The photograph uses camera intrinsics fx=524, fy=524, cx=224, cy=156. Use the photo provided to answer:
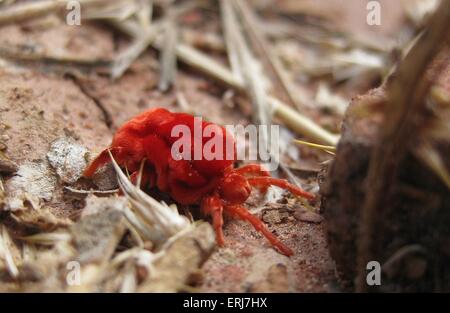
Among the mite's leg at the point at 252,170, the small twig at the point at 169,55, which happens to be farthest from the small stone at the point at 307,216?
the small twig at the point at 169,55

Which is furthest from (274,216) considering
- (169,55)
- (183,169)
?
(169,55)

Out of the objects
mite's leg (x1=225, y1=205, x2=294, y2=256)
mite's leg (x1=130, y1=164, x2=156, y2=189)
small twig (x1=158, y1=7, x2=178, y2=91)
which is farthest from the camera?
small twig (x1=158, y1=7, x2=178, y2=91)

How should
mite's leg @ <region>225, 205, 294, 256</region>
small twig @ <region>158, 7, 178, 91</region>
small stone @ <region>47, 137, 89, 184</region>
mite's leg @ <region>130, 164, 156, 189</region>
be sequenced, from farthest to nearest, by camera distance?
small twig @ <region>158, 7, 178, 91</region>
small stone @ <region>47, 137, 89, 184</region>
mite's leg @ <region>130, 164, 156, 189</region>
mite's leg @ <region>225, 205, 294, 256</region>

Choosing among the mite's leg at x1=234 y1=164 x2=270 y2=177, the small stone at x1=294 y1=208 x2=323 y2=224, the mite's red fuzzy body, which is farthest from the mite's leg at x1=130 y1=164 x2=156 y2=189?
the small stone at x1=294 y1=208 x2=323 y2=224

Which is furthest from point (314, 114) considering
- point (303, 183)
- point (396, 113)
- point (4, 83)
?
point (396, 113)

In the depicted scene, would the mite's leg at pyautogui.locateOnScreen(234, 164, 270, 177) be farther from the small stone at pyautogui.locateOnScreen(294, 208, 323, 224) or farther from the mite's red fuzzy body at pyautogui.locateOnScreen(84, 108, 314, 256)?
the small stone at pyautogui.locateOnScreen(294, 208, 323, 224)

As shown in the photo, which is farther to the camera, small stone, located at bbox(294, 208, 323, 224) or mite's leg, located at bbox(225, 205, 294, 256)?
small stone, located at bbox(294, 208, 323, 224)

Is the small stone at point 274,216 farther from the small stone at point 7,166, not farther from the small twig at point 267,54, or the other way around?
the small twig at point 267,54

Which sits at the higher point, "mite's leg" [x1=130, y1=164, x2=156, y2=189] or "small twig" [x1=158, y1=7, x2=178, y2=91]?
"small twig" [x1=158, y1=7, x2=178, y2=91]

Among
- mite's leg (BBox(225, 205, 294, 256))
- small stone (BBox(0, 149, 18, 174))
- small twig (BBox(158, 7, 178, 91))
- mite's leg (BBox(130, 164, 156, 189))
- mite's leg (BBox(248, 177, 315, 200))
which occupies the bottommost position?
mite's leg (BBox(225, 205, 294, 256))
